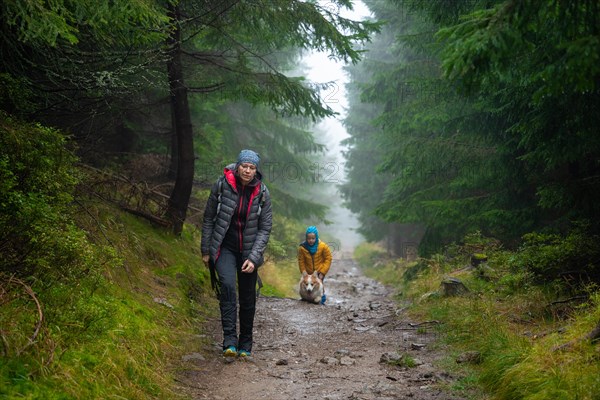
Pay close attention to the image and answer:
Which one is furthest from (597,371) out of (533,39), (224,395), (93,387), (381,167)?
(381,167)

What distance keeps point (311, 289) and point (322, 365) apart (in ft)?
17.5

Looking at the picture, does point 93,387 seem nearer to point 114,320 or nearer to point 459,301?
point 114,320

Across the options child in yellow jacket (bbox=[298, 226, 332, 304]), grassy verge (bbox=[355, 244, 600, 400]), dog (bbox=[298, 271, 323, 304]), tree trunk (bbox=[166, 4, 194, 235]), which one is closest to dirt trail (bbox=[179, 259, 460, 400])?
grassy verge (bbox=[355, 244, 600, 400])

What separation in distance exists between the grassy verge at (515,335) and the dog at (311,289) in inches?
108

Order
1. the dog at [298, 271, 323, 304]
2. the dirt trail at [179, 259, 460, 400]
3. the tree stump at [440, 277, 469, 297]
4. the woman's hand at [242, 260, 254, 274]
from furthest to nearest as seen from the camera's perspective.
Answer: the dog at [298, 271, 323, 304], the tree stump at [440, 277, 469, 297], the woman's hand at [242, 260, 254, 274], the dirt trail at [179, 259, 460, 400]

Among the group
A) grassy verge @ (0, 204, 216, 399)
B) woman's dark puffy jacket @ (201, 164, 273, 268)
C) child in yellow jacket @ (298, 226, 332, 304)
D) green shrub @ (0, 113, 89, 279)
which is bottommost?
grassy verge @ (0, 204, 216, 399)

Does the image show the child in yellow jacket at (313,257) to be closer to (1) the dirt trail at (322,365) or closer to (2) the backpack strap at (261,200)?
(1) the dirt trail at (322,365)

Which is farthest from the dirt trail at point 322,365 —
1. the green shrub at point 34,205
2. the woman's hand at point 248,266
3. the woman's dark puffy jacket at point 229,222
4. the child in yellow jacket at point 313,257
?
the child in yellow jacket at point 313,257

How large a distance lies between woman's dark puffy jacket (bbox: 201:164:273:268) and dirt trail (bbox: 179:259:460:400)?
1.29 metres

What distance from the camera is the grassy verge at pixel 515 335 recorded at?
3656mm

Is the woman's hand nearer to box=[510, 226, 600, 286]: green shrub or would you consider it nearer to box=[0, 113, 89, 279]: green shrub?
box=[0, 113, 89, 279]: green shrub

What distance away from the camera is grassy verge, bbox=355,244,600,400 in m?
3.66

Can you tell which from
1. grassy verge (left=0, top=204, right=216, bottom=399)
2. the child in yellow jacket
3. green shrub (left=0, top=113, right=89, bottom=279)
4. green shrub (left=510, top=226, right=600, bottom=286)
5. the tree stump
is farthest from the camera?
the child in yellow jacket

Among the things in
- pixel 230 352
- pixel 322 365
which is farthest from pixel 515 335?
pixel 230 352
